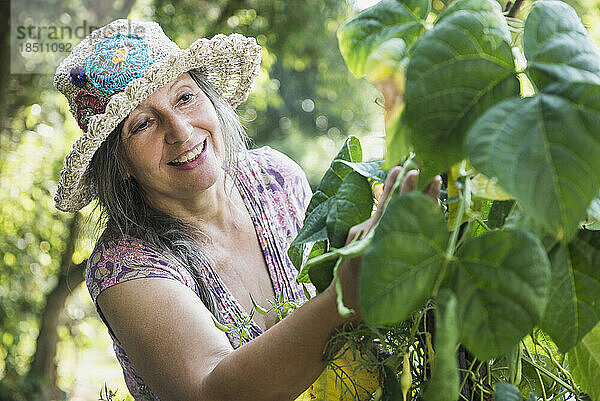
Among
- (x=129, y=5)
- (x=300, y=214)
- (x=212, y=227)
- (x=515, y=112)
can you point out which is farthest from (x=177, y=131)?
(x=129, y=5)

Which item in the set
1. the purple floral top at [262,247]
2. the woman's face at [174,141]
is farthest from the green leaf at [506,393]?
the woman's face at [174,141]

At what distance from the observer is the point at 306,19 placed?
13.0ft

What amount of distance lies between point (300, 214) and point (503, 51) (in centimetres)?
96

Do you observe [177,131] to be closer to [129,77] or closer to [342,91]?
[129,77]

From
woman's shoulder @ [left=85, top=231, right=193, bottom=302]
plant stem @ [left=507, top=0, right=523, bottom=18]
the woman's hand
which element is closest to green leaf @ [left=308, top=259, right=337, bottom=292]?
the woman's hand

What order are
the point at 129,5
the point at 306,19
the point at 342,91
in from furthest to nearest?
the point at 342,91 < the point at 306,19 < the point at 129,5

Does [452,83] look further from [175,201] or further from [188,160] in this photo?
[175,201]

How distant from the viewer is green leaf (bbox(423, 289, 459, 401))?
1.05ft

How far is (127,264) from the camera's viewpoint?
979mm

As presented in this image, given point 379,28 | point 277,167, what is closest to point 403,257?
point 379,28

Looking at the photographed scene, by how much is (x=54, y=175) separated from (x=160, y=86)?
2.49 metres

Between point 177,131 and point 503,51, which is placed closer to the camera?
point 503,51

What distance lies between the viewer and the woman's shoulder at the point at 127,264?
3.16ft

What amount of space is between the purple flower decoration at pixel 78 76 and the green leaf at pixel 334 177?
2.14 ft
